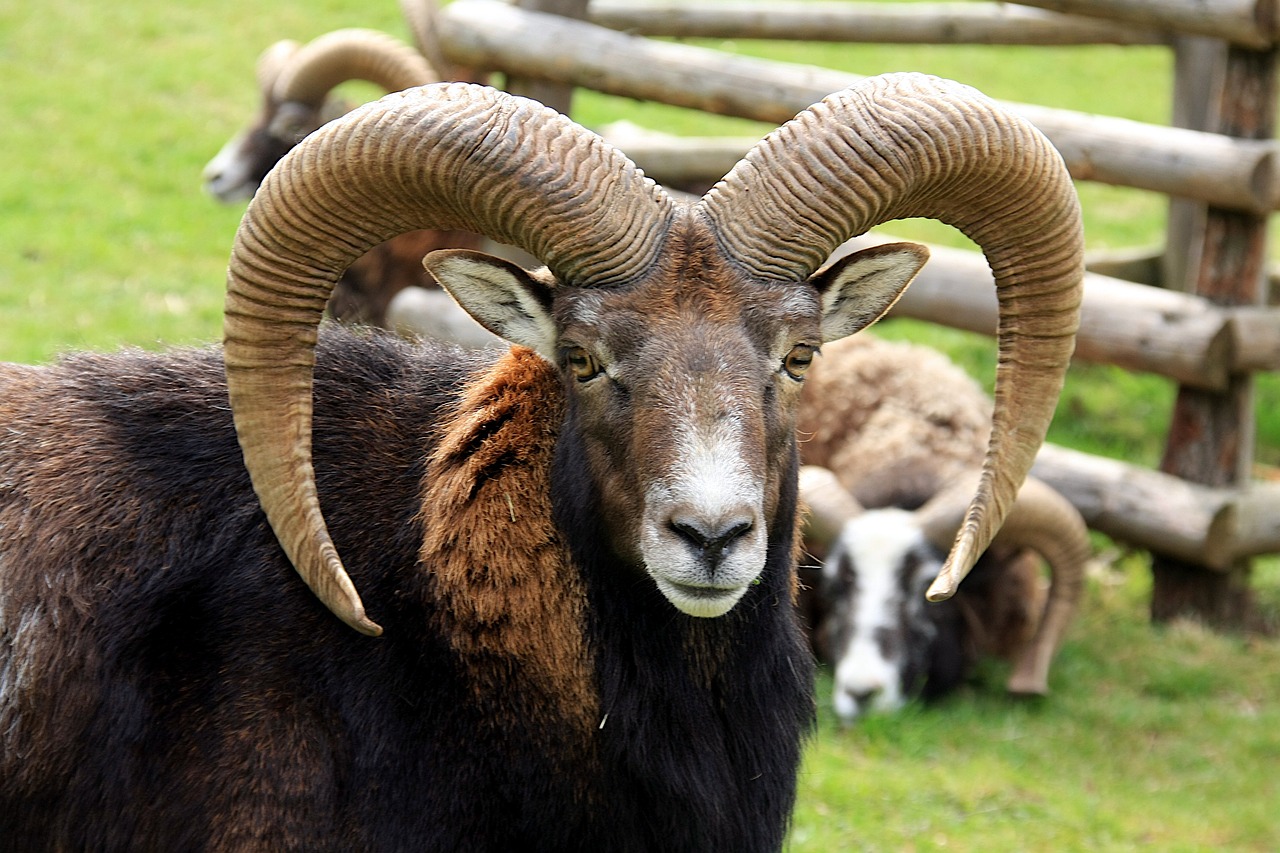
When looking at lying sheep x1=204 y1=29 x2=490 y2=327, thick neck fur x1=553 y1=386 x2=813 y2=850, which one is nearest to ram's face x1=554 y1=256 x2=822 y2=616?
thick neck fur x1=553 y1=386 x2=813 y2=850

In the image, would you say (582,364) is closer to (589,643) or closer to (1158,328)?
(589,643)

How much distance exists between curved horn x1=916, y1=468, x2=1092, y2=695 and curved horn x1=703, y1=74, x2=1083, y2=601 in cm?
439

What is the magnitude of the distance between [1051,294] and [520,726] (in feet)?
7.69

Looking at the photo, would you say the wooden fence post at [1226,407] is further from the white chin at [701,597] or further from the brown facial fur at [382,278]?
the white chin at [701,597]

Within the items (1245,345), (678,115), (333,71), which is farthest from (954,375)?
(678,115)

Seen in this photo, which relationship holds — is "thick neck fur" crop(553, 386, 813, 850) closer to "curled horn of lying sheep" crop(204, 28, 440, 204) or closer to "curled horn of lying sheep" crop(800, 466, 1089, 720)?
"curled horn of lying sheep" crop(800, 466, 1089, 720)

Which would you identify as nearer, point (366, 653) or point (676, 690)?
point (366, 653)

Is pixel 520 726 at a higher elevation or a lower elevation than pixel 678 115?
higher

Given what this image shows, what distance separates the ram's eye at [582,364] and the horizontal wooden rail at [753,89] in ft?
19.0

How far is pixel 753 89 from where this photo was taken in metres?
10.3

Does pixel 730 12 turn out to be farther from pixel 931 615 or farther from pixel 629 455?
pixel 629 455

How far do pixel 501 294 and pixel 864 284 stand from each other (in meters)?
1.27

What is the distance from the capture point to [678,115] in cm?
2078

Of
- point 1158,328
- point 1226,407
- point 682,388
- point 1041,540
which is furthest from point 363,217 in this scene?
point 1226,407
